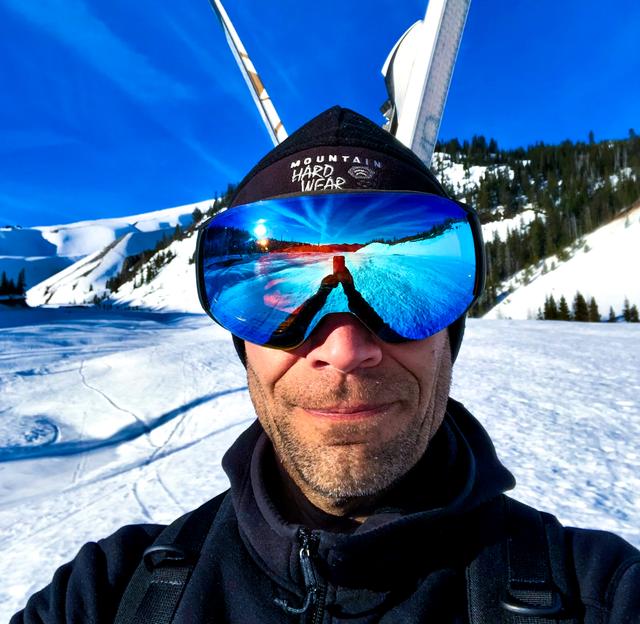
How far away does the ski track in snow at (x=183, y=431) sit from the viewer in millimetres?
3215

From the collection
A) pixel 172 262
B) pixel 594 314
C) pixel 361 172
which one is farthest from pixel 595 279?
pixel 172 262

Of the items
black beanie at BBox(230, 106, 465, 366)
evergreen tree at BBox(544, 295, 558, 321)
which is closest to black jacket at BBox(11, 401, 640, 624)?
black beanie at BBox(230, 106, 465, 366)

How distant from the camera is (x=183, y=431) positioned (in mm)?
5496

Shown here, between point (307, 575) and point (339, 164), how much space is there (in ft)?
4.04

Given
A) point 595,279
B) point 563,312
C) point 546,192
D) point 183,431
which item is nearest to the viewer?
point 183,431

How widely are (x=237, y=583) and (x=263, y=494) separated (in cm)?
24

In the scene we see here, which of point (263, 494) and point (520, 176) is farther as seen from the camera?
point (520, 176)

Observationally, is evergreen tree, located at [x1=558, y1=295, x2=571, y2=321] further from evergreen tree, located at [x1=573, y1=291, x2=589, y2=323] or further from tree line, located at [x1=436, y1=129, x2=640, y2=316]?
tree line, located at [x1=436, y1=129, x2=640, y2=316]

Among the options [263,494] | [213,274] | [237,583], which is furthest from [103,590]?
[213,274]

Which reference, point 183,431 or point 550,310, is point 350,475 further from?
point 550,310

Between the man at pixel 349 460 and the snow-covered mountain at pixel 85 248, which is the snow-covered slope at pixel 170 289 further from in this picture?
the man at pixel 349 460

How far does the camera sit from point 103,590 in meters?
1.27

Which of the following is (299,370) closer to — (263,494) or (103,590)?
(263,494)

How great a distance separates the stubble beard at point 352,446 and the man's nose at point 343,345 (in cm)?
6
